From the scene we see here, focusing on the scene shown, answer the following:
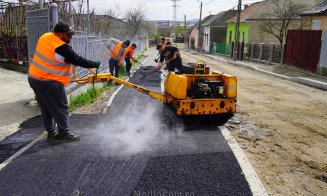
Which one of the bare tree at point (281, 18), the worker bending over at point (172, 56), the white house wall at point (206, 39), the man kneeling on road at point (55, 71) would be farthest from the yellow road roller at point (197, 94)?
the white house wall at point (206, 39)

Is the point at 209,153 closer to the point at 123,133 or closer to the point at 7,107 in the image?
the point at 123,133

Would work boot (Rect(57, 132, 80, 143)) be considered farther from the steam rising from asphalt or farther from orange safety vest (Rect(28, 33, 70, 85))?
orange safety vest (Rect(28, 33, 70, 85))

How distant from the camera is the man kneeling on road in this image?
492cm

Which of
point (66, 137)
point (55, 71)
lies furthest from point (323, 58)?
point (55, 71)

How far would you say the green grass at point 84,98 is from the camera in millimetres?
7613

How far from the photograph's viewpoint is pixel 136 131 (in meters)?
5.91

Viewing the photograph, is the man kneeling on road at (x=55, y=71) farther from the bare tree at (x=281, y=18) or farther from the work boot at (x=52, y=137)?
the bare tree at (x=281, y=18)

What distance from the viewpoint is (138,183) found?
153 inches

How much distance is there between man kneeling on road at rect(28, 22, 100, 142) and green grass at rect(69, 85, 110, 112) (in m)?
2.12

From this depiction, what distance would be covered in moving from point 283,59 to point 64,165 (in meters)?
17.4

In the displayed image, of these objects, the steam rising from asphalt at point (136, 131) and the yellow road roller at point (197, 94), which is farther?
the yellow road roller at point (197, 94)

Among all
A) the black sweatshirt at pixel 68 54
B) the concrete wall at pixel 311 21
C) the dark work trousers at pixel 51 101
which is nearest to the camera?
the black sweatshirt at pixel 68 54

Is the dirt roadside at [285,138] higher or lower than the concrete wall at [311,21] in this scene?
lower

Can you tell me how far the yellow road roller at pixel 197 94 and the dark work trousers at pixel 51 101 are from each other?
71 cm
